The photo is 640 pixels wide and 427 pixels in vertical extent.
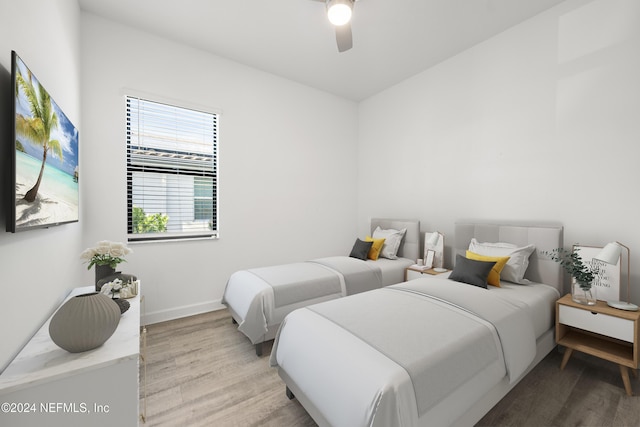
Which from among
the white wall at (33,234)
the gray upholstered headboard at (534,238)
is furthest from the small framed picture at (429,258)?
the white wall at (33,234)

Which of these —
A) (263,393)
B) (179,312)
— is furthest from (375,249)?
(179,312)

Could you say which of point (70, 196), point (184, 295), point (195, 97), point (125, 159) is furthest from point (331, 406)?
point (195, 97)

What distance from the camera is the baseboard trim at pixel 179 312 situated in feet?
9.47

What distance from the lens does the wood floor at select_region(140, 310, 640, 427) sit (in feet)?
5.26

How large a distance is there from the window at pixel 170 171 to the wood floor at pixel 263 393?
4.25 ft

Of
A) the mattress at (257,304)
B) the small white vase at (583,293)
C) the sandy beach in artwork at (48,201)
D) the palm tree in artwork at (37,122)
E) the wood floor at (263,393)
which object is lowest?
the wood floor at (263,393)

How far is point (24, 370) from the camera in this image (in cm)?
100

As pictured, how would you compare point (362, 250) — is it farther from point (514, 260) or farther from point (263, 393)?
point (263, 393)

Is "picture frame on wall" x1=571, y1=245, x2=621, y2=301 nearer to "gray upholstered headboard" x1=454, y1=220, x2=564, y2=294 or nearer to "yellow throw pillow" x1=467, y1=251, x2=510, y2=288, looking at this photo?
"gray upholstered headboard" x1=454, y1=220, x2=564, y2=294

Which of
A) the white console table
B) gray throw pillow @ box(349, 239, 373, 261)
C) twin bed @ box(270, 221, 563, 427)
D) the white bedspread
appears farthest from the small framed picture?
the white console table

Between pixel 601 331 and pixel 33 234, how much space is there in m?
3.61

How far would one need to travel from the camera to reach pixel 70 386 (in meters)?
1.02

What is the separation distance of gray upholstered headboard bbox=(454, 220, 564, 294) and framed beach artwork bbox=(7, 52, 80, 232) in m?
3.57

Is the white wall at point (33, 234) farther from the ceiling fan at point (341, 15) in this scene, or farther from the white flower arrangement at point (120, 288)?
the ceiling fan at point (341, 15)
